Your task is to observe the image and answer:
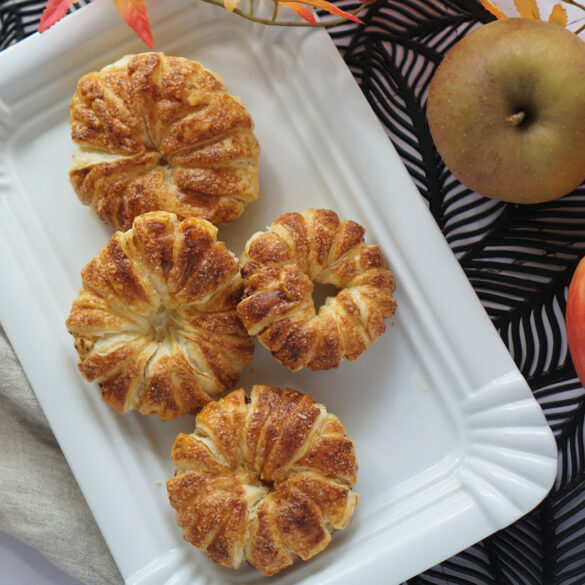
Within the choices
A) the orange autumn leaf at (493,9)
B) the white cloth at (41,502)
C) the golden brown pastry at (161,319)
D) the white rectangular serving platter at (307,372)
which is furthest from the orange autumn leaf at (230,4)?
the white cloth at (41,502)

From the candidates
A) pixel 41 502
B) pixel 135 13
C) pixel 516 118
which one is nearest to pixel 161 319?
pixel 41 502

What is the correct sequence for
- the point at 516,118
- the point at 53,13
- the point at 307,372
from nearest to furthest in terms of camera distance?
the point at 516,118 < the point at 53,13 < the point at 307,372

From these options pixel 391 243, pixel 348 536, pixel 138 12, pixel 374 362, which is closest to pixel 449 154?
pixel 391 243

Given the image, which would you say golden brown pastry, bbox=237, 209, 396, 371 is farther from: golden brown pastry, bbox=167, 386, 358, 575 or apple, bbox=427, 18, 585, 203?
apple, bbox=427, 18, 585, 203

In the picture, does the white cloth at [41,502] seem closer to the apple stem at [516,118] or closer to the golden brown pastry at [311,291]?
the golden brown pastry at [311,291]

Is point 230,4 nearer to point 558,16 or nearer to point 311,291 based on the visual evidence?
point 311,291

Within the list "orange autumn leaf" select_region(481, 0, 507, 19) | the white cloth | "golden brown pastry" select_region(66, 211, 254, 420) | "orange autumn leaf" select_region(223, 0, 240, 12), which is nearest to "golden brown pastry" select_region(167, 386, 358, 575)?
"golden brown pastry" select_region(66, 211, 254, 420)

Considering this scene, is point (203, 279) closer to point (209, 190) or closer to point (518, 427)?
point (209, 190)

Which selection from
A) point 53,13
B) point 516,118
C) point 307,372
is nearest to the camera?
point 516,118
